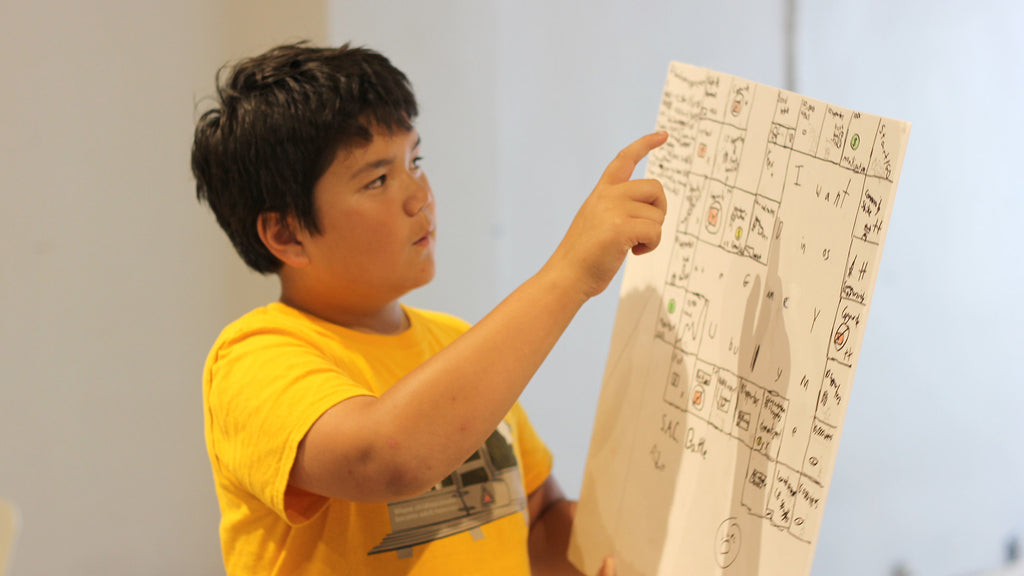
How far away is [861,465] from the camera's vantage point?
7.84 feet

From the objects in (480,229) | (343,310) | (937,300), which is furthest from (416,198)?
(937,300)

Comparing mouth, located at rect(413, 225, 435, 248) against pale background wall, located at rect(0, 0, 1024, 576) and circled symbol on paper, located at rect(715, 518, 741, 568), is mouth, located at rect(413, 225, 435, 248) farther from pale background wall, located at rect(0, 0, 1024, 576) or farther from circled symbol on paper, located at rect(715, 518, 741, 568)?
pale background wall, located at rect(0, 0, 1024, 576)

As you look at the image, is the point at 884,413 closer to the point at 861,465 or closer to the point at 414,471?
the point at 861,465

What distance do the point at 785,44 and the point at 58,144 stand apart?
1725 mm

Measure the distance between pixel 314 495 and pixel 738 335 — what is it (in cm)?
44

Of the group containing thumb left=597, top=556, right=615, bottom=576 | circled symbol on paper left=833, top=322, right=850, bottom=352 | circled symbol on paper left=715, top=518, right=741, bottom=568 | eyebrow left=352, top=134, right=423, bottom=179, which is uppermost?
eyebrow left=352, top=134, right=423, bottom=179

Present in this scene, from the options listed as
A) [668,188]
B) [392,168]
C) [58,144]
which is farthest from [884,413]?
[58,144]

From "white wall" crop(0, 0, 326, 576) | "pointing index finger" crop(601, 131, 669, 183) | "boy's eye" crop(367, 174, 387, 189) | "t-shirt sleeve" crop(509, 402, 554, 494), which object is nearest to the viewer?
"pointing index finger" crop(601, 131, 669, 183)

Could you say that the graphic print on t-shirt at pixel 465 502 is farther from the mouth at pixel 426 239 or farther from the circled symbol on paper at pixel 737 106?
the circled symbol on paper at pixel 737 106

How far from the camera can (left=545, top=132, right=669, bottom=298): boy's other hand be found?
727 mm

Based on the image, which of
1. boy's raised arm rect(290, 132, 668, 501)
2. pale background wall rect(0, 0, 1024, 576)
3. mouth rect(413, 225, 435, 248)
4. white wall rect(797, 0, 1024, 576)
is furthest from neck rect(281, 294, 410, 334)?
white wall rect(797, 0, 1024, 576)

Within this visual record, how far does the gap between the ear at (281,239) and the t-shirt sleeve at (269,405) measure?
0.37 ft

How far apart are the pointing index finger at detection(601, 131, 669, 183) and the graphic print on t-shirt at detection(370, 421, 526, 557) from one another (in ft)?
1.13

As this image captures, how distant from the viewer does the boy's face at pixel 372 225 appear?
0.88m
